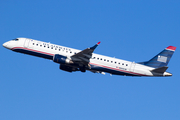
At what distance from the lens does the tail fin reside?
59.9 meters

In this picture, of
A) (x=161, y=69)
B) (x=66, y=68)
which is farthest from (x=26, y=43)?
(x=161, y=69)

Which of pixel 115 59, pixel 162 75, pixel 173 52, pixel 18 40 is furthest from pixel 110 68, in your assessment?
pixel 18 40

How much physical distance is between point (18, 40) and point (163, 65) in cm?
3266

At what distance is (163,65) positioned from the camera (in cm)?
5975

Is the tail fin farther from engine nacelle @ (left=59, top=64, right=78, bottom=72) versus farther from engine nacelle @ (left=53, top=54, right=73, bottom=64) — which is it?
engine nacelle @ (left=53, top=54, right=73, bottom=64)

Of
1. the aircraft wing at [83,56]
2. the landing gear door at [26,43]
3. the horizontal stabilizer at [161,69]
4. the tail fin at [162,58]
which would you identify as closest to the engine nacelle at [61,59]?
the aircraft wing at [83,56]

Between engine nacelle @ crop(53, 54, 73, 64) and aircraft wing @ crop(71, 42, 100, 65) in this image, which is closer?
aircraft wing @ crop(71, 42, 100, 65)

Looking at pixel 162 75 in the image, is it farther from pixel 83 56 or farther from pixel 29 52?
pixel 29 52

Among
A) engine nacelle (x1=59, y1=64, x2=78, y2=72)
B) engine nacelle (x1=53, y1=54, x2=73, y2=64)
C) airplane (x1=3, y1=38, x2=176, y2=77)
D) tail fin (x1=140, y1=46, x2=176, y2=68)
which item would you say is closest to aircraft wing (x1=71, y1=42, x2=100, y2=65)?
airplane (x1=3, y1=38, x2=176, y2=77)

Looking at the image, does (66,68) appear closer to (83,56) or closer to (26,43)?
(83,56)

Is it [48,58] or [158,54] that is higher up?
[158,54]

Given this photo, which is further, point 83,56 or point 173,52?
point 173,52

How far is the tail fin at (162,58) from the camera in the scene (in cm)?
5988

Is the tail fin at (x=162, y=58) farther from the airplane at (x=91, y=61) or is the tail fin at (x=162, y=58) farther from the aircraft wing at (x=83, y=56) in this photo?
the aircraft wing at (x=83, y=56)
